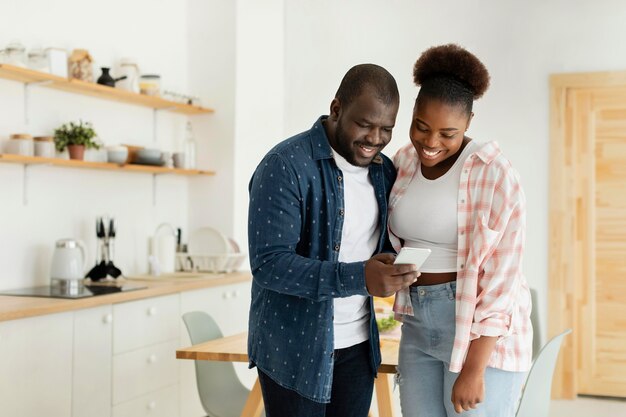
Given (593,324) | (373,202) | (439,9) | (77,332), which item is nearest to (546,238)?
(593,324)

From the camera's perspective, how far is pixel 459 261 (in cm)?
181

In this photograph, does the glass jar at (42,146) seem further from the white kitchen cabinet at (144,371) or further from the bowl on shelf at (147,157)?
the white kitchen cabinet at (144,371)

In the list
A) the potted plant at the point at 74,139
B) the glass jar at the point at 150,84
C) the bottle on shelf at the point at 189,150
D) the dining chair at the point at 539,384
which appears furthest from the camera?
the bottle on shelf at the point at 189,150

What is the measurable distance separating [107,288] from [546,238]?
291 cm

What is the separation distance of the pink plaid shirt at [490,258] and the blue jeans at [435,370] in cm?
4

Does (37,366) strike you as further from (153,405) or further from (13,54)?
(13,54)

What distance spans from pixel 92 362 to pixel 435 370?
79.6 inches

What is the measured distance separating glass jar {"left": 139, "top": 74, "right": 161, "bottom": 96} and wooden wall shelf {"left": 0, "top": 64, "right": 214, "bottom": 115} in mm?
49

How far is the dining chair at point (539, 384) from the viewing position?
7.76 ft

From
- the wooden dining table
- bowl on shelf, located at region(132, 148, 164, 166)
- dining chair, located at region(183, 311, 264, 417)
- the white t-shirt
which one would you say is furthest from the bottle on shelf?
the white t-shirt

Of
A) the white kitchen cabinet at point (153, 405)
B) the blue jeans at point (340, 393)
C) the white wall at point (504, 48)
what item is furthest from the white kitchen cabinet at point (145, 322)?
the white wall at point (504, 48)

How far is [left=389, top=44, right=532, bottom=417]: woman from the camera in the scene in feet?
5.82

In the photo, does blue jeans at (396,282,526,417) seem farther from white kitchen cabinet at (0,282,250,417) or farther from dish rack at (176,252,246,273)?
dish rack at (176,252,246,273)

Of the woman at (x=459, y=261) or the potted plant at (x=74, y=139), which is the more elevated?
the potted plant at (x=74, y=139)
